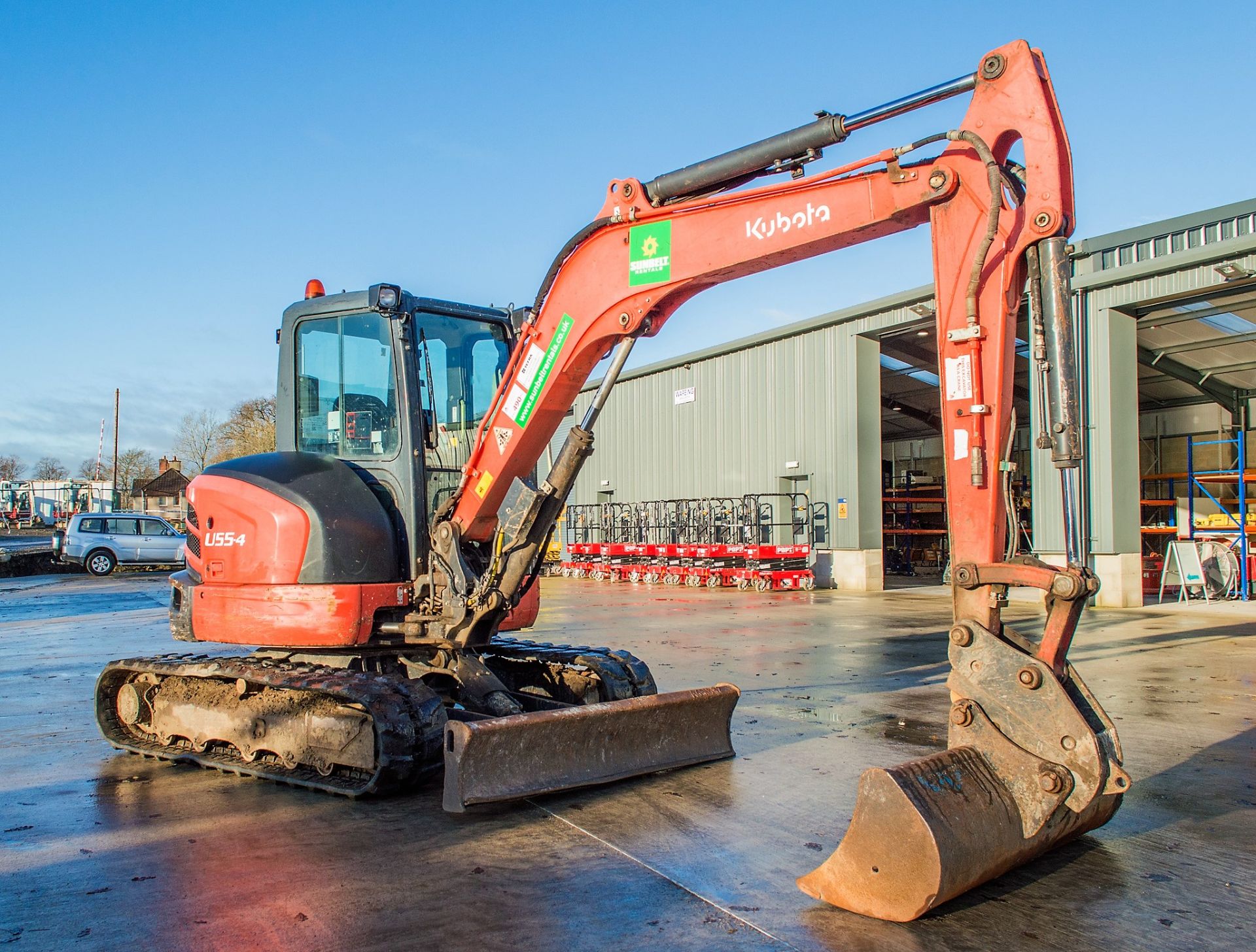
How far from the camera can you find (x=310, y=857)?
482cm

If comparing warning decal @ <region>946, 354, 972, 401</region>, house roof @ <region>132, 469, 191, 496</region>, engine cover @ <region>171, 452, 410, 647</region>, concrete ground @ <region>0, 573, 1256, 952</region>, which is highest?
house roof @ <region>132, 469, 191, 496</region>

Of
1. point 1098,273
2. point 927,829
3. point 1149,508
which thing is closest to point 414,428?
point 927,829

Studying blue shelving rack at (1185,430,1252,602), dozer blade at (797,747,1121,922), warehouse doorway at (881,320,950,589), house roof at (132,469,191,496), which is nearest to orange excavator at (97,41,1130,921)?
dozer blade at (797,747,1121,922)

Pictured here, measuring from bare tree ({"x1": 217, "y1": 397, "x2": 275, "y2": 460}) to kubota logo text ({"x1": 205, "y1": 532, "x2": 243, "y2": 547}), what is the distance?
147 ft

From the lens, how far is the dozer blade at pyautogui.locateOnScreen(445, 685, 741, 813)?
5.30m

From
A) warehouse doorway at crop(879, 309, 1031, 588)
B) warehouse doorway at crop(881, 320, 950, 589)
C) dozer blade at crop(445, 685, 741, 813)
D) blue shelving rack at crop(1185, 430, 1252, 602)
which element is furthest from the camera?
warehouse doorway at crop(881, 320, 950, 589)

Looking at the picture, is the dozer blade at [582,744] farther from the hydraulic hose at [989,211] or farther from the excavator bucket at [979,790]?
the hydraulic hose at [989,211]

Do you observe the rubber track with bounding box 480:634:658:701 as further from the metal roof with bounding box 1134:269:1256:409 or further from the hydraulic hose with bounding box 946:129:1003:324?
the metal roof with bounding box 1134:269:1256:409

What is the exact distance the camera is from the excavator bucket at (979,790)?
157 inches

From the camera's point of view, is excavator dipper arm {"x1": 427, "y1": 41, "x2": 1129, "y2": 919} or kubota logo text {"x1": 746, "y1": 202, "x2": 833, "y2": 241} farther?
kubota logo text {"x1": 746, "y1": 202, "x2": 833, "y2": 241}

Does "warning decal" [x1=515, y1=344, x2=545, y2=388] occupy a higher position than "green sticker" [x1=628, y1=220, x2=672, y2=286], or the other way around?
"green sticker" [x1=628, y1=220, x2=672, y2=286]

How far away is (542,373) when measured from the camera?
20.3ft

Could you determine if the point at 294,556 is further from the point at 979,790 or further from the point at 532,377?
the point at 979,790

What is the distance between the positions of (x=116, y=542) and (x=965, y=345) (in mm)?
31501
